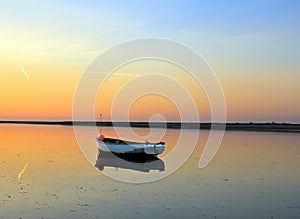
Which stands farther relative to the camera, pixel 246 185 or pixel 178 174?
pixel 178 174

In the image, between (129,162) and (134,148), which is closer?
(129,162)

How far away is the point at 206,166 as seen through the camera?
97.6 feet

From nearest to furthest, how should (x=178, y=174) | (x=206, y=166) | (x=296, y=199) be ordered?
(x=296, y=199) < (x=178, y=174) < (x=206, y=166)

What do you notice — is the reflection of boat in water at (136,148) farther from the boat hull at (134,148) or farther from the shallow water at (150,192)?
the shallow water at (150,192)

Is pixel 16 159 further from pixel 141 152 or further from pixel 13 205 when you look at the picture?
pixel 13 205

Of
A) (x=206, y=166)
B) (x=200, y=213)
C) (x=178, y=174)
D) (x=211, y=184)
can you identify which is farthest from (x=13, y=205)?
(x=206, y=166)

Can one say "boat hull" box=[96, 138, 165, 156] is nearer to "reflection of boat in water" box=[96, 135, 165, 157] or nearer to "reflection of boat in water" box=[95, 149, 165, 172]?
"reflection of boat in water" box=[96, 135, 165, 157]

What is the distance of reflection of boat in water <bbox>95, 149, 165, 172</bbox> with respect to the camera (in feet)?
101

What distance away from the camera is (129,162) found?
34.2m

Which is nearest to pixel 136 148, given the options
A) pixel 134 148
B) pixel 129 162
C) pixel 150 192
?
pixel 134 148

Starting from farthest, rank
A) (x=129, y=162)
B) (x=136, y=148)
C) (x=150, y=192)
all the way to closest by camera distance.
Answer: (x=136, y=148), (x=129, y=162), (x=150, y=192)

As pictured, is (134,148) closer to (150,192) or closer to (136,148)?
(136,148)

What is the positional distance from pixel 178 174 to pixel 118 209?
1040cm

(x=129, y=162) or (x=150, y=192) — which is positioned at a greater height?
(x=129, y=162)
